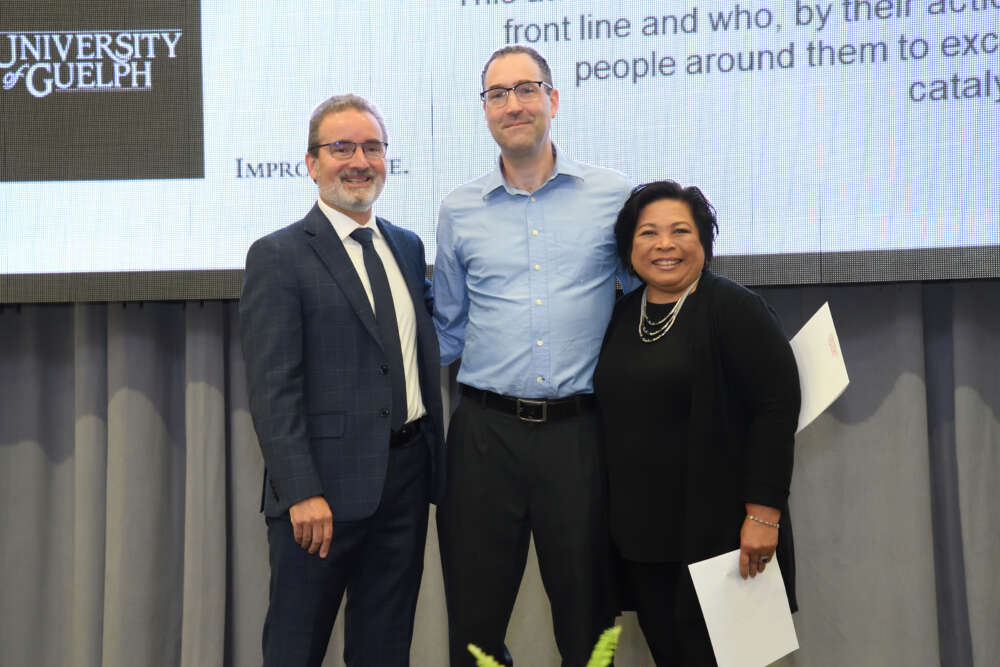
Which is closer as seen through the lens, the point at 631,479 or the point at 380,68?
the point at 631,479

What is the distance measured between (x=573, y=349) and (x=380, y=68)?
119 centimetres

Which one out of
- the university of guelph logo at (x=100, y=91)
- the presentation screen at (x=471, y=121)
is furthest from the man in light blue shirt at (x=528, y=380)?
the university of guelph logo at (x=100, y=91)

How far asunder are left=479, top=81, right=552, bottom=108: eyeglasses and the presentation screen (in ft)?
1.97

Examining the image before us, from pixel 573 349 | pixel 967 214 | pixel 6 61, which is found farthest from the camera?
pixel 6 61

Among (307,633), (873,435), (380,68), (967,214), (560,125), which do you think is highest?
(380,68)

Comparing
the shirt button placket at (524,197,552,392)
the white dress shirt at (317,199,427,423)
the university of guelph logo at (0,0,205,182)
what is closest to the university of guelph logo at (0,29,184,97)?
the university of guelph logo at (0,0,205,182)

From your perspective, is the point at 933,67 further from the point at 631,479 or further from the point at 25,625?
the point at 25,625

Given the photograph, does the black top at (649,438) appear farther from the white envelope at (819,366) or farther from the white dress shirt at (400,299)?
the white dress shirt at (400,299)

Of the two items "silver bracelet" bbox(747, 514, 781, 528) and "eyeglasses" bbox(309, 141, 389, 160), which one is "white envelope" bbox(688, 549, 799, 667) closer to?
"silver bracelet" bbox(747, 514, 781, 528)

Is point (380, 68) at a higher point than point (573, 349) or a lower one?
higher

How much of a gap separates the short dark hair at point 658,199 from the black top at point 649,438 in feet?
0.47

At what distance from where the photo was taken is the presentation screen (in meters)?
2.39

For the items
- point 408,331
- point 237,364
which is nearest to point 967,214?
point 408,331

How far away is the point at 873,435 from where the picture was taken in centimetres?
262
